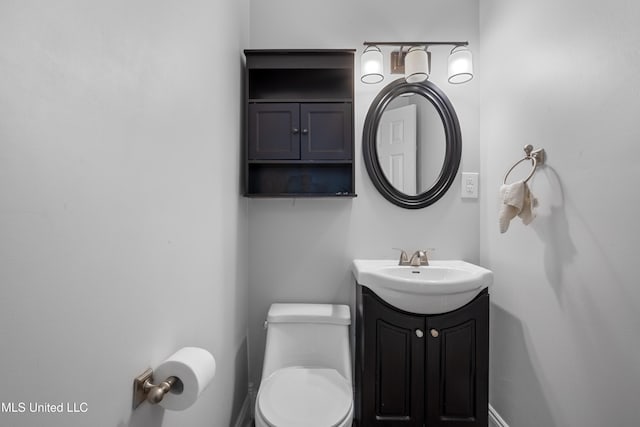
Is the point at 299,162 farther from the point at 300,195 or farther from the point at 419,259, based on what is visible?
the point at 419,259

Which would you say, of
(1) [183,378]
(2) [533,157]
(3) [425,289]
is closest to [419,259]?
(3) [425,289]

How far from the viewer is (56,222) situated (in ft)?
1.49

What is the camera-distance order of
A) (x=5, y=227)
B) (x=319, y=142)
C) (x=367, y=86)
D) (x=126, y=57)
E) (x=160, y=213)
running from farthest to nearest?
(x=367, y=86), (x=319, y=142), (x=160, y=213), (x=126, y=57), (x=5, y=227)

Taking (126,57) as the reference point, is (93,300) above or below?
below

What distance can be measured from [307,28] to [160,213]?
1.49 meters

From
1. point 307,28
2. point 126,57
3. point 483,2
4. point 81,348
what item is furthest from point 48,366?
point 483,2

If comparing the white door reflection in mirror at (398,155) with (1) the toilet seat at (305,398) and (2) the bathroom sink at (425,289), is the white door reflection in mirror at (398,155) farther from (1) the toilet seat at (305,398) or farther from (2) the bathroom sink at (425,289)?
(1) the toilet seat at (305,398)

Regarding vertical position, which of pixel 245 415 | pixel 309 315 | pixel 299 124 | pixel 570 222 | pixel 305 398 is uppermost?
pixel 299 124

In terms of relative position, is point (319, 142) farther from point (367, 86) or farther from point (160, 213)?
point (160, 213)

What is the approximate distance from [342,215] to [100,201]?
50.8 inches

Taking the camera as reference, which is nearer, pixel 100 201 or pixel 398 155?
pixel 100 201

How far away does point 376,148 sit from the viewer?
5.59 ft

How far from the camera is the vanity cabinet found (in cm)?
135

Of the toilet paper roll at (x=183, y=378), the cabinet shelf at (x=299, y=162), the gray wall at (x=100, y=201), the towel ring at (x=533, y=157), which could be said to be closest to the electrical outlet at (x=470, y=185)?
the towel ring at (x=533, y=157)
